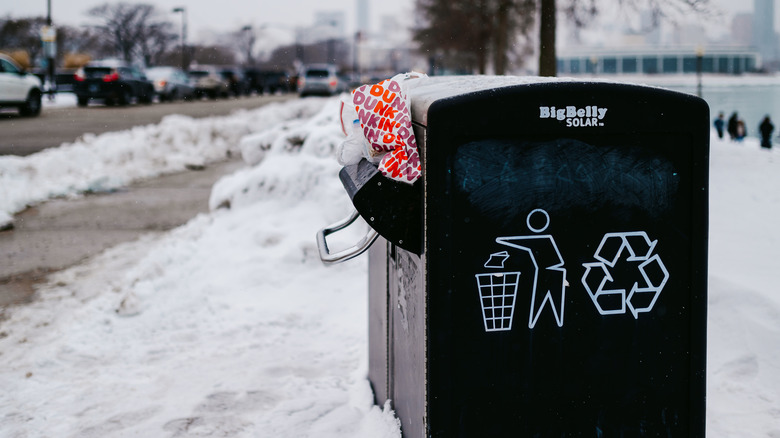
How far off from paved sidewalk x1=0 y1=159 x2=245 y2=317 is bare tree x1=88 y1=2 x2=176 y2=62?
67419 mm

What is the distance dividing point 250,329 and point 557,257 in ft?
10.0

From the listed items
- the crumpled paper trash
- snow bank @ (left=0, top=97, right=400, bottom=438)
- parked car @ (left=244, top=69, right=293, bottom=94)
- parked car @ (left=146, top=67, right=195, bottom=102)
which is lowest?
snow bank @ (left=0, top=97, right=400, bottom=438)

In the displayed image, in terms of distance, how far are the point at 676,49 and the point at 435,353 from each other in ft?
542

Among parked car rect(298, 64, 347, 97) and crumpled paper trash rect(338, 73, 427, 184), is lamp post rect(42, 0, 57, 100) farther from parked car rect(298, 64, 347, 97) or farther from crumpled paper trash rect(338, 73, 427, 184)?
crumpled paper trash rect(338, 73, 427, 184)

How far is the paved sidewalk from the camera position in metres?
7.02

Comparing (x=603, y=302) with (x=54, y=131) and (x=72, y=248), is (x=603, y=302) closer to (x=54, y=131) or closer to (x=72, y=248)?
(x=72, y=248)

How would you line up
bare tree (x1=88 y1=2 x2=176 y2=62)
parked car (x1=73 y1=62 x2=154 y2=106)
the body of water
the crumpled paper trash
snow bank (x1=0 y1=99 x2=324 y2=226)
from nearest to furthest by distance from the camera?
the crumpled paper trash < snow bank (x1=0 y1=99 x2=324 y2=226) < parked car (x1=73 y1=62 x2=154 y2=106) < bare tree (x1=88 y1=2 x2=176 y2=62) < the body of water

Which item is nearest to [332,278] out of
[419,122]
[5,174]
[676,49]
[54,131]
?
[419,122]

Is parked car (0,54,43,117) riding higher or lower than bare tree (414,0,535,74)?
lower

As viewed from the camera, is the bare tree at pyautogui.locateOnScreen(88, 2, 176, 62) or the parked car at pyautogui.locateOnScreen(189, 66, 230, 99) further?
the bare tree at pyautogui.locateOnScreen(88, 2, 176, 62)

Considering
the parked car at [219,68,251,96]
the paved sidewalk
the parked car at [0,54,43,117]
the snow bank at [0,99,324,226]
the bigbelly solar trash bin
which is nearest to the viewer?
the bigbelly solar trash bin

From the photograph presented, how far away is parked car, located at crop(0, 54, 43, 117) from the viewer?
2148 centimetres

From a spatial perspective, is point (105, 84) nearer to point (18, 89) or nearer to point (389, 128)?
point (18, 89)

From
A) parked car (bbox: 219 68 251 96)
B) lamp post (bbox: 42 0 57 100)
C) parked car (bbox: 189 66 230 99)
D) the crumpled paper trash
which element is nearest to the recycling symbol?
the crumpled paper trash
